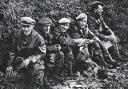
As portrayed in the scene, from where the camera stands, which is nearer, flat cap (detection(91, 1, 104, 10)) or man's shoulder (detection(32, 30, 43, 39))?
man's shoulder (detection(32, 30, 43, 39))

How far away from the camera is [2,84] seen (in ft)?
18.4

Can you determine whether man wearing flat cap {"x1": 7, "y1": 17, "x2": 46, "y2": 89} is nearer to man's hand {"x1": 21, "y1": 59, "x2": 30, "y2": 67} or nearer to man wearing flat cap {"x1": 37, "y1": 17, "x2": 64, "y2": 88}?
man's hand {"x1": 21, "y1": 59, "x2": 30, "y2": 67}

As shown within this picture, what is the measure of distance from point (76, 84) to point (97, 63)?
0.96 m

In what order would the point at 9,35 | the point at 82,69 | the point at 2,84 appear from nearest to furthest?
the point at 2,84 → the point at 9,35 → the point at 82,69

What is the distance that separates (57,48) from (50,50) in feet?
0.47

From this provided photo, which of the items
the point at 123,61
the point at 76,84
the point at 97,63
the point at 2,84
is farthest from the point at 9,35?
the point at 123,61

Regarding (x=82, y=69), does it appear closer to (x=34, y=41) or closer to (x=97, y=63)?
(x=97, y=63)

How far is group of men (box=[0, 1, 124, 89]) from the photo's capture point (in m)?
5.72

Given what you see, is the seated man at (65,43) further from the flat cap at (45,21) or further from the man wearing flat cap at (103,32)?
the man wearing flat cap at (103,32)

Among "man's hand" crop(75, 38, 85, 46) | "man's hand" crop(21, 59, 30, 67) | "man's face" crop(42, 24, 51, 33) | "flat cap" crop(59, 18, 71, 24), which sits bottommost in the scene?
"man's hand" crop(21, 59, 30, 67)

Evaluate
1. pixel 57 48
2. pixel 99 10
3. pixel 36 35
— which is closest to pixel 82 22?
pixel 99 10

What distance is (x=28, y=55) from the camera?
5.84 m

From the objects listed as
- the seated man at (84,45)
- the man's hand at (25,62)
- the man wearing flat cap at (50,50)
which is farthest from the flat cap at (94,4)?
the man's hand at (25,62)

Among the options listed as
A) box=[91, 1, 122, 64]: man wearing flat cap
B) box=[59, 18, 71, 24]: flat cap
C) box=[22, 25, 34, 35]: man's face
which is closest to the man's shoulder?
box=[22, 25, 34, 35]: man's face
